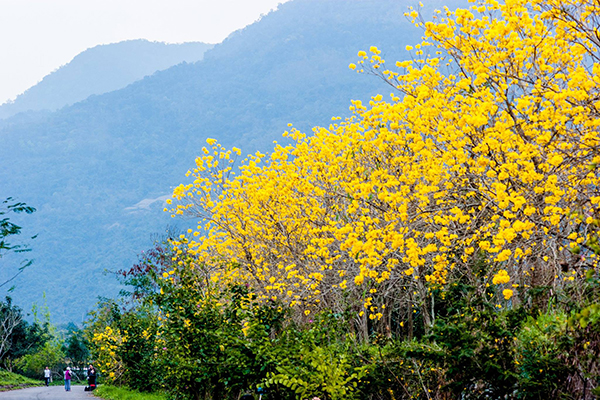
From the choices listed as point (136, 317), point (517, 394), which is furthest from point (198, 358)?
point (136, 317)

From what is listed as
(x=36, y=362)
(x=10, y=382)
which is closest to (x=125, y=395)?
(x=10, y=382)

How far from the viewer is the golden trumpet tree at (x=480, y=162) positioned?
6.44 meters

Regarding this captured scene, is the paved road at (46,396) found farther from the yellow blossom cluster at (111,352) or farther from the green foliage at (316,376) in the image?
the green foliage at (316,376)

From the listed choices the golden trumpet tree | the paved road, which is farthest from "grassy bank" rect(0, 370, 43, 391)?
the golden trumpet tree

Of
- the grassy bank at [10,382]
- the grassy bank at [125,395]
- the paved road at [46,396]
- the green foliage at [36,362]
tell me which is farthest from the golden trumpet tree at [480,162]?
the green foliage at [36,362]

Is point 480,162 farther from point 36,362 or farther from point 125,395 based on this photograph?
point 36,362

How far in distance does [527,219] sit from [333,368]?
104 inches

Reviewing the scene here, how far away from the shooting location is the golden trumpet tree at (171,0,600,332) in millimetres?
6438

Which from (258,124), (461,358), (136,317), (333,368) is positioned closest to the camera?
(461,358)

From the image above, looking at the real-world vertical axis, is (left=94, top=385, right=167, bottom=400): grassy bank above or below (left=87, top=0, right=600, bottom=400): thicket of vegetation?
below

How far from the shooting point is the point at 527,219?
21.0ft

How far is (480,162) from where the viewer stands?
6711mm

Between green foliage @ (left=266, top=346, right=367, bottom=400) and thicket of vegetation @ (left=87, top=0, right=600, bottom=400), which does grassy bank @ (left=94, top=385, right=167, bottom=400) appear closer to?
thicket of vegetation @ (left=87, top=0, right=600, bottom=400)

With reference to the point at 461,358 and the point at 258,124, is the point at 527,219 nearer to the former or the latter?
the point at 461,358
